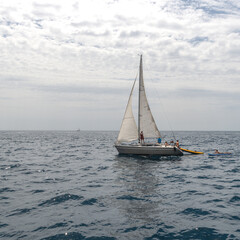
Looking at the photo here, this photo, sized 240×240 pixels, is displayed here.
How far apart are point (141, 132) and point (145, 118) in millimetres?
2067

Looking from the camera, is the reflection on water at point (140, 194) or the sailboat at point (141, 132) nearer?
the reflection on water at point (140, 194)

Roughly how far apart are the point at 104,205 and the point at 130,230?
3.32 metres

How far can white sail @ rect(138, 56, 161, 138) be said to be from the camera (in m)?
33.2

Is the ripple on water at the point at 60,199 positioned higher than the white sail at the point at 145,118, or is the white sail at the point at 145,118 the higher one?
the white sail at the point at 145,118

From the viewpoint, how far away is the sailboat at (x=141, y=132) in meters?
31.3

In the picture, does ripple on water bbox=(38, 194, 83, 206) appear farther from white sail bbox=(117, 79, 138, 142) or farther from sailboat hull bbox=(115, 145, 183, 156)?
white sail bbox=(117, 79, 138, 142)

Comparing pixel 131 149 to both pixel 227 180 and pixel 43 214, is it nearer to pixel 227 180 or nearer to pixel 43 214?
pixel 227 180

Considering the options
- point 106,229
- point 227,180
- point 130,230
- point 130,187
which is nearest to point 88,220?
point 106,229

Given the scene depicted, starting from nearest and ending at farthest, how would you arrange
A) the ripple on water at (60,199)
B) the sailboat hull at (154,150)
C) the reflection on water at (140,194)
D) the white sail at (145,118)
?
the reflection on water at (140,194)
the ripple on water at (60,199)
the sailboat hull at (154,150)
the white sail at (145,118)

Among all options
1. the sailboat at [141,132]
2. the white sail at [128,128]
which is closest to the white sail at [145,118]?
the sailboat at [141,132]

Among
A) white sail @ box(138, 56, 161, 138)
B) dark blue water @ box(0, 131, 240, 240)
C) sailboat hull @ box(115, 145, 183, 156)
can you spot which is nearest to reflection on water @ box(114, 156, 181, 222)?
dark blue water @ box(0, 131, 240, 240)

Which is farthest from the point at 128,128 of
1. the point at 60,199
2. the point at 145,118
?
the point at 60,199

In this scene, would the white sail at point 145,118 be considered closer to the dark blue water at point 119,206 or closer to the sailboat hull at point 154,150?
the sailboat hull at point 154,150

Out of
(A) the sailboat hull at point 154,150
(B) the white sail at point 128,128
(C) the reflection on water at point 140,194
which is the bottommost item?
(C) the reflection on water at point 140,194
